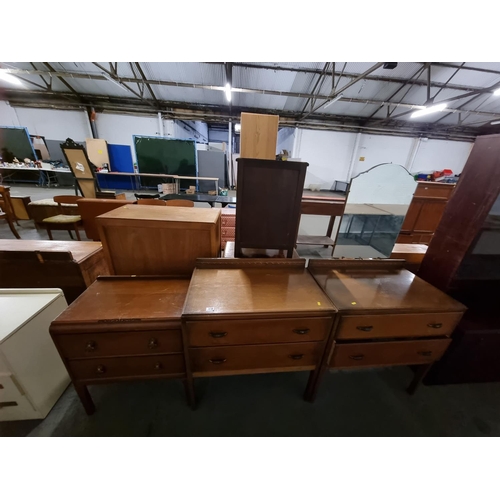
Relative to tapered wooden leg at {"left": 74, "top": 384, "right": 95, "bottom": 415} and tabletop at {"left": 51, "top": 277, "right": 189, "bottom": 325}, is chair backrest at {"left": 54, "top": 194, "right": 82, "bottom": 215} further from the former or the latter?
tapered wooden leg at {"left": 74, "top": 384, "right": 95, "bottom": 415}

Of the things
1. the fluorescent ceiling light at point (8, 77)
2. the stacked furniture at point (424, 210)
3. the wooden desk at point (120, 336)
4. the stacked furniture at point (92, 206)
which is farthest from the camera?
the fluorescent ceiling light at point (8, 77)

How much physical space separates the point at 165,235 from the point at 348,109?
9.97 metres

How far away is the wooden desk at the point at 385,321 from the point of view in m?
1.13

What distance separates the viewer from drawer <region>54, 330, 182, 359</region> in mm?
1026

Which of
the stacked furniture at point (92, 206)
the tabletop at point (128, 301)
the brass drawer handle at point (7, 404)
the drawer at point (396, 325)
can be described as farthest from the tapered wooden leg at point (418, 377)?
the stacked furniture at point (92, 206)

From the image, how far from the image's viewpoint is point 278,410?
132 cm

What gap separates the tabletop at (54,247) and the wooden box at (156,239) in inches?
21.5

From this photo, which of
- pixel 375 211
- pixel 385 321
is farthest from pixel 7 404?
pixel 375 211

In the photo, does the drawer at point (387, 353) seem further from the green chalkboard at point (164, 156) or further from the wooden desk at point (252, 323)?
the green chalkboard at point (164, 156)

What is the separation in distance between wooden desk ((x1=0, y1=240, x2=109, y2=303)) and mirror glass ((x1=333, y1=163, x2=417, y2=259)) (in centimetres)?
213

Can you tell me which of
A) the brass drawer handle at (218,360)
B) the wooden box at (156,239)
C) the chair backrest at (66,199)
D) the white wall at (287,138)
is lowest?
the brass drawer handle at (218,360)

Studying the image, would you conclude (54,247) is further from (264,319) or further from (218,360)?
(264,319)

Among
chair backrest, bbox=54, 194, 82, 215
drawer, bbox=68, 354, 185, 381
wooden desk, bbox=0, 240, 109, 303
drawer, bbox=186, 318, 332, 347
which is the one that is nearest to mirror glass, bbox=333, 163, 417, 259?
drawer, bbox=186, 318, 332, 347

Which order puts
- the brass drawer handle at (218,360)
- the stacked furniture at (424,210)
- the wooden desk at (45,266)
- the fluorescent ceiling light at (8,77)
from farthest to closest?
the fluorescent ceiling light at (8,77), the stacked furniture at (424,210), the wooden desk at (45,266), the brass drawer handle at (218,360)
